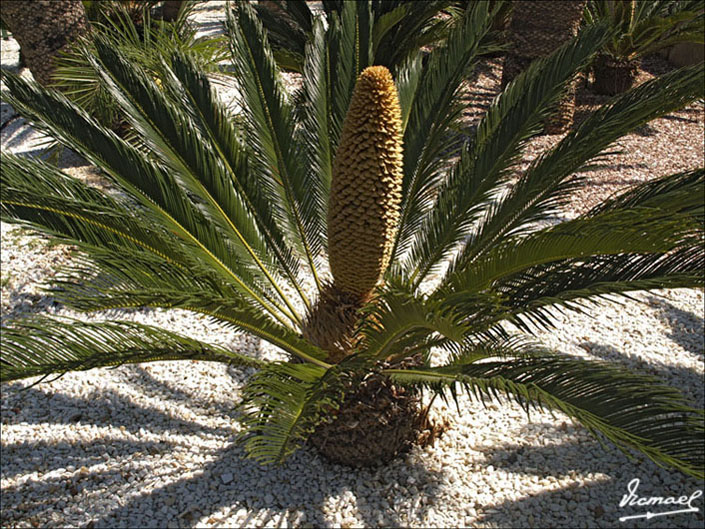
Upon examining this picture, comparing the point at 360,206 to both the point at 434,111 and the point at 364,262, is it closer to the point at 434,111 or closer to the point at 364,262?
the point at 364,262

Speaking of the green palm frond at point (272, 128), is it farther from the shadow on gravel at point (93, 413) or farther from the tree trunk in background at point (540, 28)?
the tree trunk in background at point (540, 28)

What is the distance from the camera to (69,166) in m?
6.75

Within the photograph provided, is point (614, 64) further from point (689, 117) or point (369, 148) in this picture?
point (369, 148)

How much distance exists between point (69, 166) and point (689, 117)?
8.74 m

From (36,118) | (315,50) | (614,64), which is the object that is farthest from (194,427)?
(614,64)

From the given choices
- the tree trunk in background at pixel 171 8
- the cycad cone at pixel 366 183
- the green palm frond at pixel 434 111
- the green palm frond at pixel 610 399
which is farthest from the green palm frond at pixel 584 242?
the tree trunk in background at pixel 171 8

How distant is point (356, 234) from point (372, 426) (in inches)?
39.1

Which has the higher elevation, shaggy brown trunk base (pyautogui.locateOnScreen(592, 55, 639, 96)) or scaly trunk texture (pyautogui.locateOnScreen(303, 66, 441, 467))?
shaggy brown trunk base (pyautogui.locateOnScreen(592, 55, 639, 96))

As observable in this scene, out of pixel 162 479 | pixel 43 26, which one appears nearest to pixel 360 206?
pixel 162 479

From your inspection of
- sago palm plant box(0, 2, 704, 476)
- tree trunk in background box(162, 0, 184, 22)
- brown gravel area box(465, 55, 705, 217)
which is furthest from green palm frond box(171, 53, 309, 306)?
tree trunk in background box(162, 0, 184, 22)

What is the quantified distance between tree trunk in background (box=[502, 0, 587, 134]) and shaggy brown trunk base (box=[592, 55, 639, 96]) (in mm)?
1985

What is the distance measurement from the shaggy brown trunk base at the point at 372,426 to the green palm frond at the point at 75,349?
3.07ft

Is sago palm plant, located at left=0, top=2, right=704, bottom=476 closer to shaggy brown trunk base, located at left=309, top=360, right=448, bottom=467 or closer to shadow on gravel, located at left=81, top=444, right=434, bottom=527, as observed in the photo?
shaggy brown trunk base, located at left=309, top=360, right=448, bottom=467

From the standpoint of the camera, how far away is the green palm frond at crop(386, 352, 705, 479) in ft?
6.30
